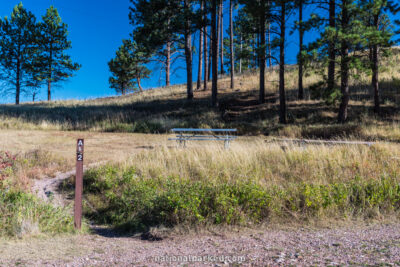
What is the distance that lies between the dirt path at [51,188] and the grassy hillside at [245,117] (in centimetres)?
940

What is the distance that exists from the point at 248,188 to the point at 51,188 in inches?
183

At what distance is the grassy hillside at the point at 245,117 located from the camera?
1406 centimetres

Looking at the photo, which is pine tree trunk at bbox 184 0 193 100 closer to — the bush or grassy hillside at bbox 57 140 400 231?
grassy hillside at bbox 57 140 400 231

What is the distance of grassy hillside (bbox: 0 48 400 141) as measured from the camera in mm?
14062

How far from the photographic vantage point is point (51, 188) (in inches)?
271

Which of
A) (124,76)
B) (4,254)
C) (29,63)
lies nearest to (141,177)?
(4,254)

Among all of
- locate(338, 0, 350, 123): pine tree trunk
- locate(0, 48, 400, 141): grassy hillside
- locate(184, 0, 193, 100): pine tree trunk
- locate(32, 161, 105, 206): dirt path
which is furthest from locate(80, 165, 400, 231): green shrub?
locate(184, 0, 193, 100): pine tree trunk

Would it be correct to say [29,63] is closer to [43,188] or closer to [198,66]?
[198,66]

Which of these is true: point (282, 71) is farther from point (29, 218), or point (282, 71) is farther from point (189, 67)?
point (29, 218)

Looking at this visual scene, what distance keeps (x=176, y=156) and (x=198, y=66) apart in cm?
2399

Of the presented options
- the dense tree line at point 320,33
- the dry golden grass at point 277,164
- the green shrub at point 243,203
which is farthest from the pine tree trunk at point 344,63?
the green shrub at point 243,203

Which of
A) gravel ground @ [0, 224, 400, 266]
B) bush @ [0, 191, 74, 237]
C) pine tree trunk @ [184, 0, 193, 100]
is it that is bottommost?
gravel ground @ [0, 224, 400, 266]

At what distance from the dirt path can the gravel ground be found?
210 cm

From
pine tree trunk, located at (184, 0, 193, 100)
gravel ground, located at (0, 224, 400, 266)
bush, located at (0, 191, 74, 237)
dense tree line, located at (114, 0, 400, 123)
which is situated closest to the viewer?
gravel ground, located at (0, 224, 400, 266)
